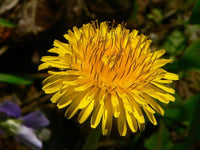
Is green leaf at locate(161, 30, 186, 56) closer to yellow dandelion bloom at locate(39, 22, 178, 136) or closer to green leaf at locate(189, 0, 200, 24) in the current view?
green leaf at locate(189, 0, 200, 24)

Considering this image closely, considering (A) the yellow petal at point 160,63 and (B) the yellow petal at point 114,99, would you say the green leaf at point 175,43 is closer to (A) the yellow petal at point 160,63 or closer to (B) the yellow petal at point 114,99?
(A) the yellow petal at point 160,63

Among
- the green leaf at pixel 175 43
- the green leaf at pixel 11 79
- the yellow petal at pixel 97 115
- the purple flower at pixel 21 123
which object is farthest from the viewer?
the green leaf at pixel 175 43

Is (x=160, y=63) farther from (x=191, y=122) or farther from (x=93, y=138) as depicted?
(x=191, y=122)

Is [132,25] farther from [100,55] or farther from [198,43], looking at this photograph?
[100,55]

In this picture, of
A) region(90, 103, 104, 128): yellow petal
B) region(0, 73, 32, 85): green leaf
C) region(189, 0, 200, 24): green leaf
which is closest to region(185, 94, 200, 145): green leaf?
region(189, 0, 200, 24): green leaf

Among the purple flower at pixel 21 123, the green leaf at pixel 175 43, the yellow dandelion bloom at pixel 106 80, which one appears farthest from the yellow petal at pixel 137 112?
the green leaf at pixel 175 43

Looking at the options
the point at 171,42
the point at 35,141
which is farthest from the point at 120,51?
the point at 171,42
